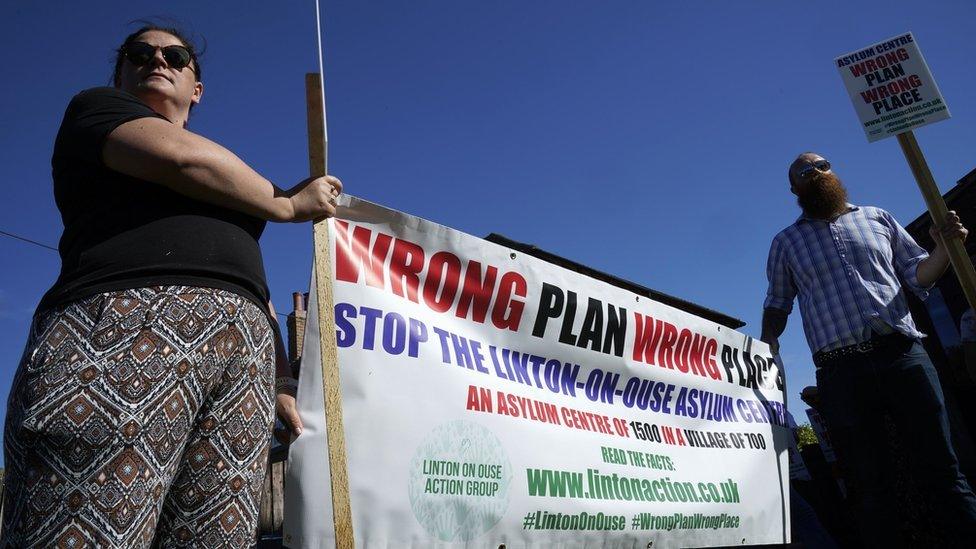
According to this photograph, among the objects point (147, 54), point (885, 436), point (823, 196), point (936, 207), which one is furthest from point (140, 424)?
point (936, 207)

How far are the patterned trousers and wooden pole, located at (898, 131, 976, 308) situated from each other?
3.54 metres

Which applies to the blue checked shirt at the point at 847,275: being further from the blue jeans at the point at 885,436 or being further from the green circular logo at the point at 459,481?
the green circular logo at the point at 459,481

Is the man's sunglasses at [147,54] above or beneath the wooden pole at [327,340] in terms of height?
above

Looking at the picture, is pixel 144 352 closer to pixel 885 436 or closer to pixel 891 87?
pixel 885 436

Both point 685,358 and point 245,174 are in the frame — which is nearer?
point 245,174

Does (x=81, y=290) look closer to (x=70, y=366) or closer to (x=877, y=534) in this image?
(x=70, y=366)

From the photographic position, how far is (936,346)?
373 inches

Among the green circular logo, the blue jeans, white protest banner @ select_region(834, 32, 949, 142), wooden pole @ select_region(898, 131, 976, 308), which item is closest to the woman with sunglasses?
the green circular logo

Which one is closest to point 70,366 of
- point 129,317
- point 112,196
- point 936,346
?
point 129,317

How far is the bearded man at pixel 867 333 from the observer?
3152 millimetres

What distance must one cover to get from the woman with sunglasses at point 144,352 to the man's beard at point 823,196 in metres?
3.11

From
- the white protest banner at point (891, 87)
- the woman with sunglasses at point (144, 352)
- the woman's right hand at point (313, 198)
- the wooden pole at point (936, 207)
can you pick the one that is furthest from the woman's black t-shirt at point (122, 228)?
the white protest banner at point (891, 87)

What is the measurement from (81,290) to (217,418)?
1.25 feet

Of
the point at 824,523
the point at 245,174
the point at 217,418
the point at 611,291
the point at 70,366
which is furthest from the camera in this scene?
the point at 824,523
